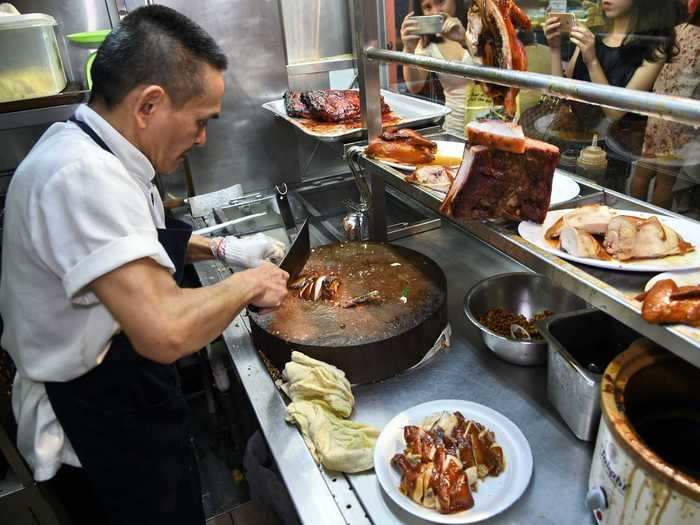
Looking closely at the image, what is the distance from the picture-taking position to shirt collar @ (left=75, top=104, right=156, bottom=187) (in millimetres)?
1276

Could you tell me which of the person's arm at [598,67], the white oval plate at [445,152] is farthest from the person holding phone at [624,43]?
the white oval plate at [445,152]

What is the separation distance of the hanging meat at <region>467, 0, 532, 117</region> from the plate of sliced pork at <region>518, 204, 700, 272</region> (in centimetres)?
57

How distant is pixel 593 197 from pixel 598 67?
1824mm

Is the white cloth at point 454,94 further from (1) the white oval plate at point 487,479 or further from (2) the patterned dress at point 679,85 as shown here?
(1) the white oval plate at point 487,479

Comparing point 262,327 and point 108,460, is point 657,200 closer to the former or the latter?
point 262,327

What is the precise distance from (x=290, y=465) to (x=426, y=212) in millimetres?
1697

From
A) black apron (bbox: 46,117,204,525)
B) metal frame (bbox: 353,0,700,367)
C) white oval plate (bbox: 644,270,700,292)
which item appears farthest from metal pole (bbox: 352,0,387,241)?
white oval plate (bbox: 644,270,700,292)

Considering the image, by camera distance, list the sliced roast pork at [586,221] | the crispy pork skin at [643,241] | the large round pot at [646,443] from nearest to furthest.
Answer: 1. the large round pot at [646,443]
2. the crispy pork skin at [643,241]
3. the sliced roast pork at [586,221]

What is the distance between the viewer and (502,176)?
4.62 ft

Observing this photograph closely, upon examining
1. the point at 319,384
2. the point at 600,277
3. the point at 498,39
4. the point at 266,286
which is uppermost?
the point at 498,39

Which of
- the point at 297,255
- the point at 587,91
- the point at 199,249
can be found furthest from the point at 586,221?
the point at 199,249

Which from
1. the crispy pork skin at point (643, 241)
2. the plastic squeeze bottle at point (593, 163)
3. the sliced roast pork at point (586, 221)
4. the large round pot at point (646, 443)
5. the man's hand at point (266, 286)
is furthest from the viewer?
the plastic squeeze bottle at point (593, 163)

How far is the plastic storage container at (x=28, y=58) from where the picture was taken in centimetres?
243

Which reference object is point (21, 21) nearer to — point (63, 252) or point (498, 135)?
point (63, 252)
